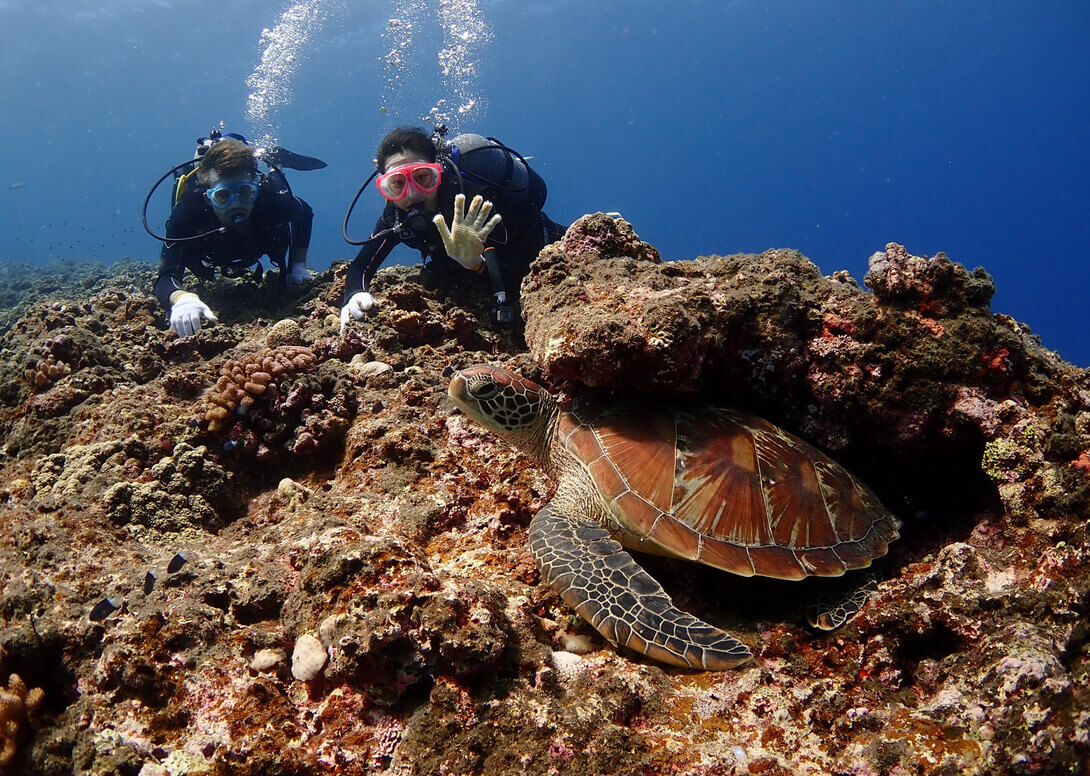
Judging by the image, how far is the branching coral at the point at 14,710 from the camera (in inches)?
62.4

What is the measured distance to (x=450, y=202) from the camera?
5.41 meters

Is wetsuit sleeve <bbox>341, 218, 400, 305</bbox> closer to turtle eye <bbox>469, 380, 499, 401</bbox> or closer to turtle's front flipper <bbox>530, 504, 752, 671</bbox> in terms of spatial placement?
turtle eye <bbox>469, 380, 499, 401</bbox>

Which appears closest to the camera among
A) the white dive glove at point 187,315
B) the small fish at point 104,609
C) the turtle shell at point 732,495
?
the small fish at point 104,609

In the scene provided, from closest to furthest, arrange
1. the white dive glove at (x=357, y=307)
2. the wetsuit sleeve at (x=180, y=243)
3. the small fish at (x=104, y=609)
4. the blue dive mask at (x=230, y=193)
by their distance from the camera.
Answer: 1. the small fish at (x=104, y=609)
2. the white dive glove at (x=357, y=307)
3. the blue dive mask at (x=230, y=193)
4. the wetsuit sleeve at (x=180, y=243)

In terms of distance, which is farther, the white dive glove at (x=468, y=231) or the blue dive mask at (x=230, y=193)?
the blue dive mask at (x=230, y=193)

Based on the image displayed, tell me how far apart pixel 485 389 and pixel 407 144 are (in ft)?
12.2

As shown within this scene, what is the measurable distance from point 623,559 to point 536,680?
2.24 feet

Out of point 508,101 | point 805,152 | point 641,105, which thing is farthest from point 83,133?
point 805,152

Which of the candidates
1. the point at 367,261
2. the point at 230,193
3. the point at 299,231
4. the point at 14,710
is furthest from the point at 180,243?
the point at 14,710

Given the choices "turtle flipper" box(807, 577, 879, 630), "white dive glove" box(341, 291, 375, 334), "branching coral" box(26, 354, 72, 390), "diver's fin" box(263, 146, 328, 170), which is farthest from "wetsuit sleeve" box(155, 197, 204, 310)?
"turtle flipper" box(807, 577, 879, 630)

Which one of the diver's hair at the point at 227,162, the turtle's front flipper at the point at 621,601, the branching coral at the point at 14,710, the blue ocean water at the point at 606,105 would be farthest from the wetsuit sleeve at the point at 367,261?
the blue ocean water at the point at 606,105

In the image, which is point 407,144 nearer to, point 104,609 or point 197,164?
point 197,164

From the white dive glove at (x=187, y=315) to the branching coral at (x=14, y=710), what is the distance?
3983 mm

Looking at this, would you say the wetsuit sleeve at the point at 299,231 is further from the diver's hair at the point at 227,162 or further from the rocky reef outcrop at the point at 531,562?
the rocky reef outcrop at the point at 531,562
